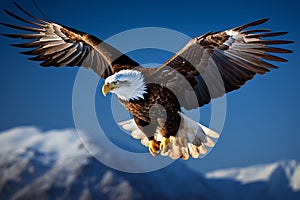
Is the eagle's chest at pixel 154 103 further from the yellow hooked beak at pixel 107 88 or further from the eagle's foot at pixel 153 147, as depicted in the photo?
the eagle's foot at pixel 153 147

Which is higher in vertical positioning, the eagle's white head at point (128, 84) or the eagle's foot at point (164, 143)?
the eagle's white head at point (128, 84)

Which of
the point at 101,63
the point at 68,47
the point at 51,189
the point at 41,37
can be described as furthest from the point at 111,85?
the point at 51,189

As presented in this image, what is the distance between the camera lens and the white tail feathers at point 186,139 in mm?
3877

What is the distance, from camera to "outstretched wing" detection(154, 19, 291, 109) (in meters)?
3.46

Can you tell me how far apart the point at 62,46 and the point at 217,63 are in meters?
1.41

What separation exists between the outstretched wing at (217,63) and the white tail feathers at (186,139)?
28 centimetres

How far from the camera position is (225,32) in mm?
3549

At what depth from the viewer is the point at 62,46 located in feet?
13.9

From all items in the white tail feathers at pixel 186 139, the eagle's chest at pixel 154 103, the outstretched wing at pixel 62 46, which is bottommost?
the white tail feathers at pixel 186 139

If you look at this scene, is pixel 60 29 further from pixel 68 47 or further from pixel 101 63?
pixel 101 63

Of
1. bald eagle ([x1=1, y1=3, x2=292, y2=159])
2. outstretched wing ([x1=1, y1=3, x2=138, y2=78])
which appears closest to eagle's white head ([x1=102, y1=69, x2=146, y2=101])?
bald eagle ([x1=1, y1=3, x2=292, y2=159])

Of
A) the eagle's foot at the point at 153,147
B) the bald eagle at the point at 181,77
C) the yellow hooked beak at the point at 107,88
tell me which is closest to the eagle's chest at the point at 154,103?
the bald eagle at the point at 181,77

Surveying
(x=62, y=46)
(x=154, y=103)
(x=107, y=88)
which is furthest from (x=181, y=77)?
(x=62, y=46)

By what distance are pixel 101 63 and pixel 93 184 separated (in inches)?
1140
